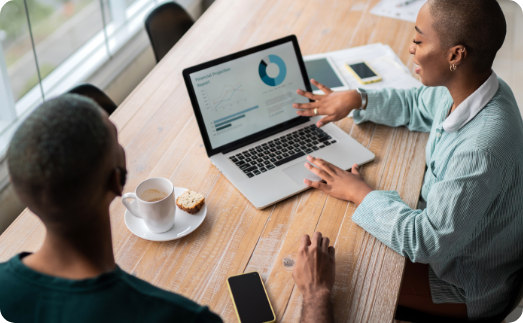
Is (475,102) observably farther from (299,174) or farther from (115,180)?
(115,180)

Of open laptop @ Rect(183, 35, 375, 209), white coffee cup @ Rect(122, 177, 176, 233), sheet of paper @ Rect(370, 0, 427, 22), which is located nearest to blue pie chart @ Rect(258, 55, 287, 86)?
open laptop @ Rect(183, 35, 375, 209)

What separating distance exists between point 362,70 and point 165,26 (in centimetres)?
100

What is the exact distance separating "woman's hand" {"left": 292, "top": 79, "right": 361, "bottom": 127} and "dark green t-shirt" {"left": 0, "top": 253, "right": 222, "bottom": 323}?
0.93 meters

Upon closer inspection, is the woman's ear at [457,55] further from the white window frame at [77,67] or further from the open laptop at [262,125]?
the white window frame at [77,67]

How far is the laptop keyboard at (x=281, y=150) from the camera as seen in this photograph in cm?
133

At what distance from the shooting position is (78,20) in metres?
2.58

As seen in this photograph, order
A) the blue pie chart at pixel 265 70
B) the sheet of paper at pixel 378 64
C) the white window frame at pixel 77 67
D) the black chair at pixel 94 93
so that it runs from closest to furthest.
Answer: the blue pie chart at pixel 265 70 → the black chair at pixel 94 93 → the sheet of paper at pixel 378 64 → the white window frame at pixel 77 67

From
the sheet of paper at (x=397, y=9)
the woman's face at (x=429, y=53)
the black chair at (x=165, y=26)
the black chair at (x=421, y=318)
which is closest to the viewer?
the woman's face at (x=429, y=53)

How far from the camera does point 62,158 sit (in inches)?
23.5

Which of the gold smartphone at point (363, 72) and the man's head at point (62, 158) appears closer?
the man's head at point (62, 158)

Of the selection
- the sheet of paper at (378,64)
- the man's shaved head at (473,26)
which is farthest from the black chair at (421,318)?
the sheet of paper at (378,64)

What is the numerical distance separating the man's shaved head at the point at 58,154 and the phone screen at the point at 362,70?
1322 millimetres

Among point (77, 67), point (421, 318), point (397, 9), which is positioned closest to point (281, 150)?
point (421, 318)

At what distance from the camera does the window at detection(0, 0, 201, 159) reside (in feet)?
6.57
